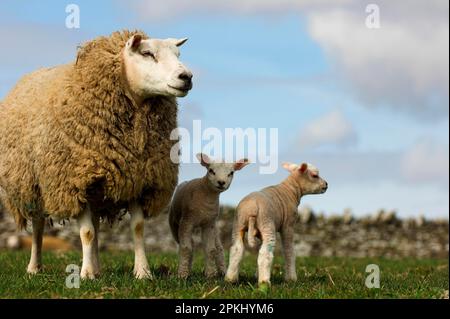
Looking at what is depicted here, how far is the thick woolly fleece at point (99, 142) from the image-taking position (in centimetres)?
1092

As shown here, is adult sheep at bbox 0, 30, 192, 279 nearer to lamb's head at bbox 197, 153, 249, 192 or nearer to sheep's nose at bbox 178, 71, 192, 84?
sheep's nose at bbox 178, 71, 192, 84

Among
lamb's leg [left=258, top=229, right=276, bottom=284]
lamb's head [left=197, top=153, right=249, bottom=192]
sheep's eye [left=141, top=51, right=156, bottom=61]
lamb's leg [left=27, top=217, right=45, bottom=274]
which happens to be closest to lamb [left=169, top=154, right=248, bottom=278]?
lamb's head [left=197, top=153, right=249, bottom=192]

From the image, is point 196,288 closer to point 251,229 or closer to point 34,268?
point 251,229

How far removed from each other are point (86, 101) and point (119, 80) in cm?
50

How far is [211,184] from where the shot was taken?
36.0ft

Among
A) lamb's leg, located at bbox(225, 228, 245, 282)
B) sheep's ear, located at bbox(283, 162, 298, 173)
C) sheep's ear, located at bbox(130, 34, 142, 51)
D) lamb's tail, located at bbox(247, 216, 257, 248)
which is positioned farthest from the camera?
sheep's ear, located at bbox(283, 162, 298, 173)

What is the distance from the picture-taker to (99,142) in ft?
35.7

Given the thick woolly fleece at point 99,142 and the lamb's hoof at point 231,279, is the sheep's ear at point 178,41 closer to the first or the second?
the thick woolly fleece at point 99,142

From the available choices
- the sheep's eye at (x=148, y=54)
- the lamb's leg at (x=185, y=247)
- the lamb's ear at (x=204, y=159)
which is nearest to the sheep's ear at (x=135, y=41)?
the sheep's eye at (x=148, y=54)

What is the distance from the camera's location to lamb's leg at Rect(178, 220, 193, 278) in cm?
1120

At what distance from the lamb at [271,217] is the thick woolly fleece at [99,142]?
1.35 meters

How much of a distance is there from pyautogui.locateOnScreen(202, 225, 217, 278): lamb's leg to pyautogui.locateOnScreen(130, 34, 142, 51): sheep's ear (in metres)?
2.53

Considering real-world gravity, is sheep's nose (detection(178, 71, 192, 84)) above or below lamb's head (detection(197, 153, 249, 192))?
above
